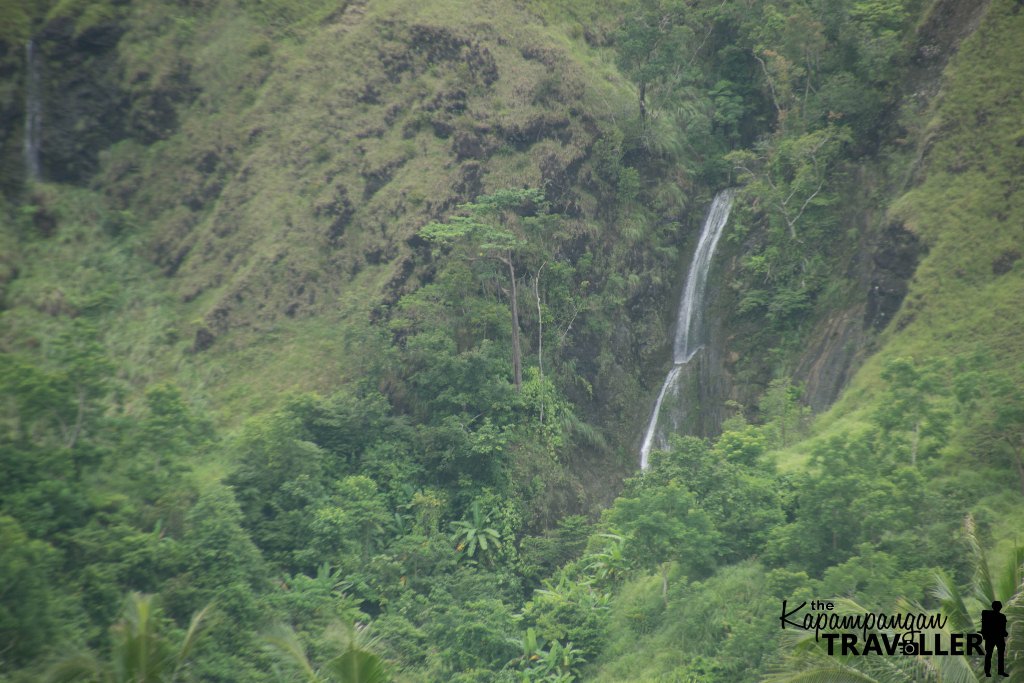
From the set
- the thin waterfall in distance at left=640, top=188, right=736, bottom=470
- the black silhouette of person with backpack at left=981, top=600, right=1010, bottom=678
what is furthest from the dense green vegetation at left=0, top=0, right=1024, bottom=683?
the thin waterfall in distance at left=640, top=188, right=736, bottom=470

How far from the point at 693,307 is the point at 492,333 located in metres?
6.93

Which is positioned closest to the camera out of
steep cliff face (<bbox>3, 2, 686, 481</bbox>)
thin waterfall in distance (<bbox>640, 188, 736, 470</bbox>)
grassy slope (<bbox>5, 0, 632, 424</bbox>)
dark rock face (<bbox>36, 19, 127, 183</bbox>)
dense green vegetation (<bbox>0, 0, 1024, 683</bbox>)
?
dense green vegetation (<bbox>0, 0, 1024, 683</bbox>)

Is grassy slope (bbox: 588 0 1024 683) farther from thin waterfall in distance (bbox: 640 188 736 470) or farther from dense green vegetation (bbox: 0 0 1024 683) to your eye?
thin waterfall in distance (bbox: 640 188 736 470)

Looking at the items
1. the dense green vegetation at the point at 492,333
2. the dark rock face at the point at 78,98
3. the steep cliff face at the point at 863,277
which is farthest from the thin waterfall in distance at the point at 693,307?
the dark rock face at the point at 78,98

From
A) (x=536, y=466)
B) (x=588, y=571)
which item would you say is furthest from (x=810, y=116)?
(x=588, y=571)

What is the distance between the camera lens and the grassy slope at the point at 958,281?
16.3 metres

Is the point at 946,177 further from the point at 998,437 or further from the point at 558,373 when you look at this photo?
the point at 558,373

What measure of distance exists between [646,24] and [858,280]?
475 inches

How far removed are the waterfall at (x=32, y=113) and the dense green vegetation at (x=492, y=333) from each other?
0.35m

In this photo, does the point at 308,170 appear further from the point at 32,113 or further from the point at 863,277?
the point at 863,277

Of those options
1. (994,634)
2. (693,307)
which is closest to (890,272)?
(693,307)

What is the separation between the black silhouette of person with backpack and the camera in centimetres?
898

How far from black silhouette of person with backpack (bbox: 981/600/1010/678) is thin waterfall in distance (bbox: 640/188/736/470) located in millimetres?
16588

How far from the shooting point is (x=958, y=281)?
1997 centimetres
